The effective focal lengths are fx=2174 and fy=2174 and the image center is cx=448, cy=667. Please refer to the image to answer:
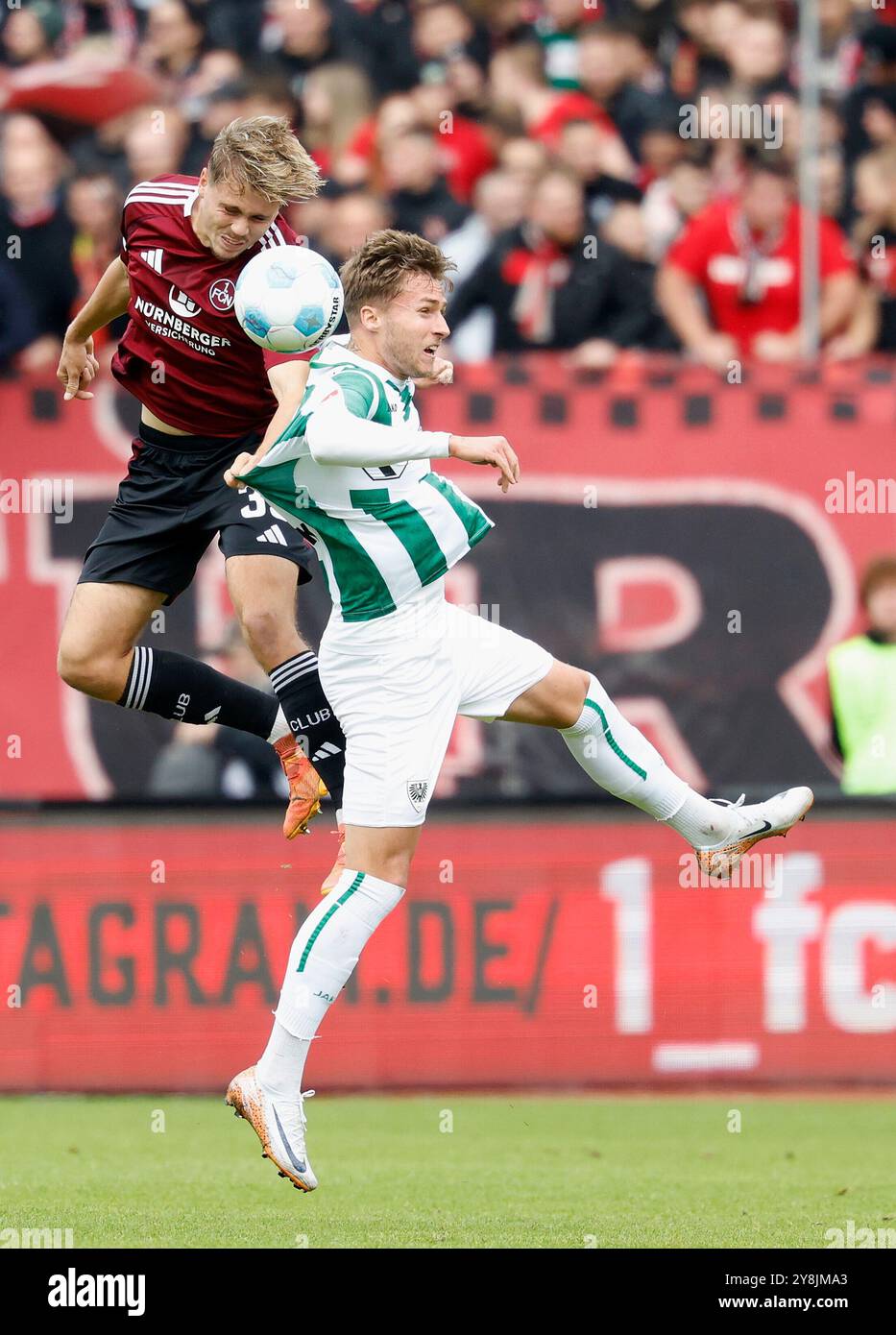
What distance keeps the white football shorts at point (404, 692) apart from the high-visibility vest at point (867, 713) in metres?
4.07

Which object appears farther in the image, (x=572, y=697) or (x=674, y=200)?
(x=674, y=200)

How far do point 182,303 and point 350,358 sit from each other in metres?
0.72

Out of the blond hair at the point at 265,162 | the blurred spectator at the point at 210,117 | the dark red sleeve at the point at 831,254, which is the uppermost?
the blurred spectator at the point at 210,117

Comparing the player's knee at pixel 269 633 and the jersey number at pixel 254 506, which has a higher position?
the jersey number at pixel 254 506

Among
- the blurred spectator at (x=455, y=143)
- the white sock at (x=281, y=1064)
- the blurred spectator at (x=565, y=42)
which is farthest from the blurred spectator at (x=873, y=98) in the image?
the white sock at (x=281, y=1064)

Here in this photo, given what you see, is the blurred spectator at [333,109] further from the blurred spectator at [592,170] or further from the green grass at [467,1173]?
the green grass at [467,1173]

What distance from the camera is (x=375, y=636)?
6707 millimetres

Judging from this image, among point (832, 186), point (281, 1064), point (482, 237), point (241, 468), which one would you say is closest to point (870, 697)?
point (482, 237)

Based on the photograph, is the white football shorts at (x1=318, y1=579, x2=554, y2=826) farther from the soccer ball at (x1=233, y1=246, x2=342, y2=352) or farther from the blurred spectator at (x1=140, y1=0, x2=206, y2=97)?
the blurred spectator at (x1=140, y1=0, x2=206, y2=97)

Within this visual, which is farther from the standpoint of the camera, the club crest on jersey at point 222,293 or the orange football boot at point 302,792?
the orange football boot at point 302,792

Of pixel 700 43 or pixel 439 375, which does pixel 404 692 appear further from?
pixel 700 43

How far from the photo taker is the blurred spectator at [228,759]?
35.1ft
